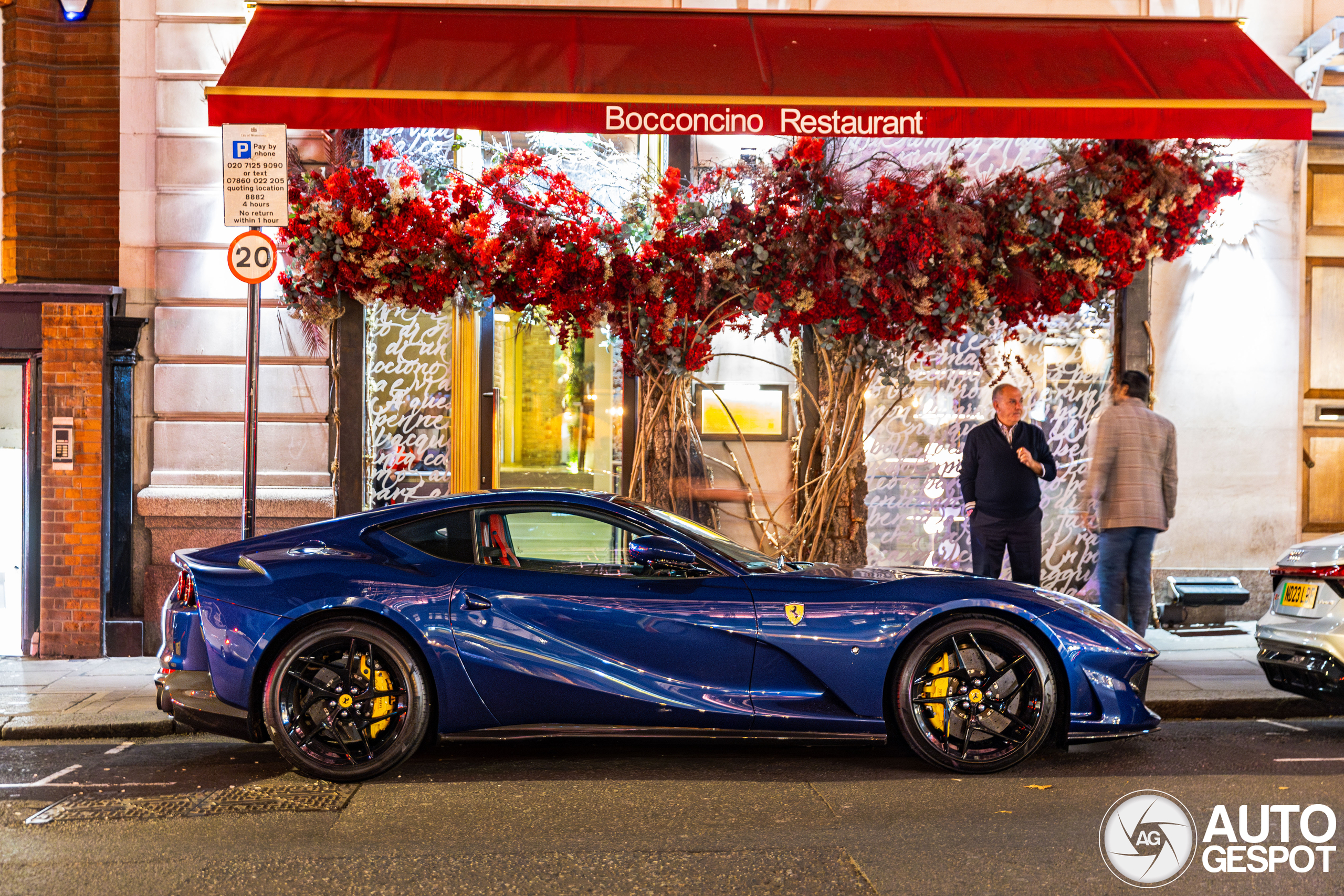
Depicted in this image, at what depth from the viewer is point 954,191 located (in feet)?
24.7

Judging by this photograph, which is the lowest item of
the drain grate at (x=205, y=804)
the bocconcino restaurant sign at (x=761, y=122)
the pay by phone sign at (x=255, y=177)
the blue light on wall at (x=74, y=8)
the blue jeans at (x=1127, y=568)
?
the drain grate at (x=205, y=804)

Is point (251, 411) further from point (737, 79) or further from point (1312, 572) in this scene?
point (1312, 572)

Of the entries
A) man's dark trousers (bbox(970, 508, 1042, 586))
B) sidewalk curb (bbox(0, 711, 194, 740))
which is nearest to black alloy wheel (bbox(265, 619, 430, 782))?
sidewalk curb (bbox(0, 711, 194, 740))

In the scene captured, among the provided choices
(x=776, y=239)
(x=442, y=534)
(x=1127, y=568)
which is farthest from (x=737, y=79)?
(x=1127, y=568)

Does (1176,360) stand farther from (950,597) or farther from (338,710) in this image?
(338,710)

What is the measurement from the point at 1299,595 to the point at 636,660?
349 cm

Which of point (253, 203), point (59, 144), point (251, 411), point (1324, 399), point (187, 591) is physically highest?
point (59, 144)

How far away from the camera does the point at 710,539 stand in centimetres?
515

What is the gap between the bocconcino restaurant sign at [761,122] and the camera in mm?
7195

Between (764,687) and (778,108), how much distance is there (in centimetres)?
414

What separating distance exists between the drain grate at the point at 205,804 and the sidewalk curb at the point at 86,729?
1.26 metres

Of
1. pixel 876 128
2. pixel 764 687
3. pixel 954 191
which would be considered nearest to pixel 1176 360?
pixel 954 191

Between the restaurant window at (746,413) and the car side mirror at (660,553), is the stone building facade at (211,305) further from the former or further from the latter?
the car side mirror at (660,553)

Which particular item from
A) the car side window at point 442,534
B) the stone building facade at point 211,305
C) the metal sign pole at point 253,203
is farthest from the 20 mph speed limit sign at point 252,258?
the car side window at point 442,534
